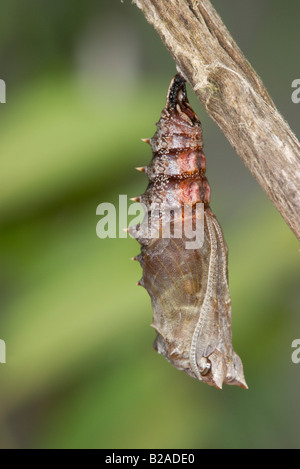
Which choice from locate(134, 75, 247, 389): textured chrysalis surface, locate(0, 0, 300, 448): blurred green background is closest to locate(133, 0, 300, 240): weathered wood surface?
locate(134, 75, 247, 389): textured chrysalis surface

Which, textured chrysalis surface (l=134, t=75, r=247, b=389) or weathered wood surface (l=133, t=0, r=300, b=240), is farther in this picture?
textured chrysalis surface (l=134, t=75, r=247, b=389)

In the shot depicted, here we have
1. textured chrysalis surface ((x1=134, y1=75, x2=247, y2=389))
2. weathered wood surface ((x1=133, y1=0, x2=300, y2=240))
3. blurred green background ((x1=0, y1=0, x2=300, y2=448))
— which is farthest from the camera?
blurred green background ((x1=0, y1=0, x2=300, y2=448))

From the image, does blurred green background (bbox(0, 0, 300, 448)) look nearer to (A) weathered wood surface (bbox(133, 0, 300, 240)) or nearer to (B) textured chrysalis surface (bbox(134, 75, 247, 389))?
(B) textured chrysalis surface (bbox(134, 75, 247, 389))

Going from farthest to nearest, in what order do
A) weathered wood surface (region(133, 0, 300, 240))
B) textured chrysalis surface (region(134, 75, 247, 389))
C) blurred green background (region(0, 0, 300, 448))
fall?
blurred green background (region(0, 0, 300, 448)) → textured chrysalis surface (region(134, 75, 247, 389)) → weathered wood surface (region(133, 0, 300, 240))

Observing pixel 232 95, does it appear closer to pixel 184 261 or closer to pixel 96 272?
pixel 184 261

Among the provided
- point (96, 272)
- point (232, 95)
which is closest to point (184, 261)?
point (232, 95)

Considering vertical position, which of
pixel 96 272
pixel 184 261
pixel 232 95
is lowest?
pixel 184 261
